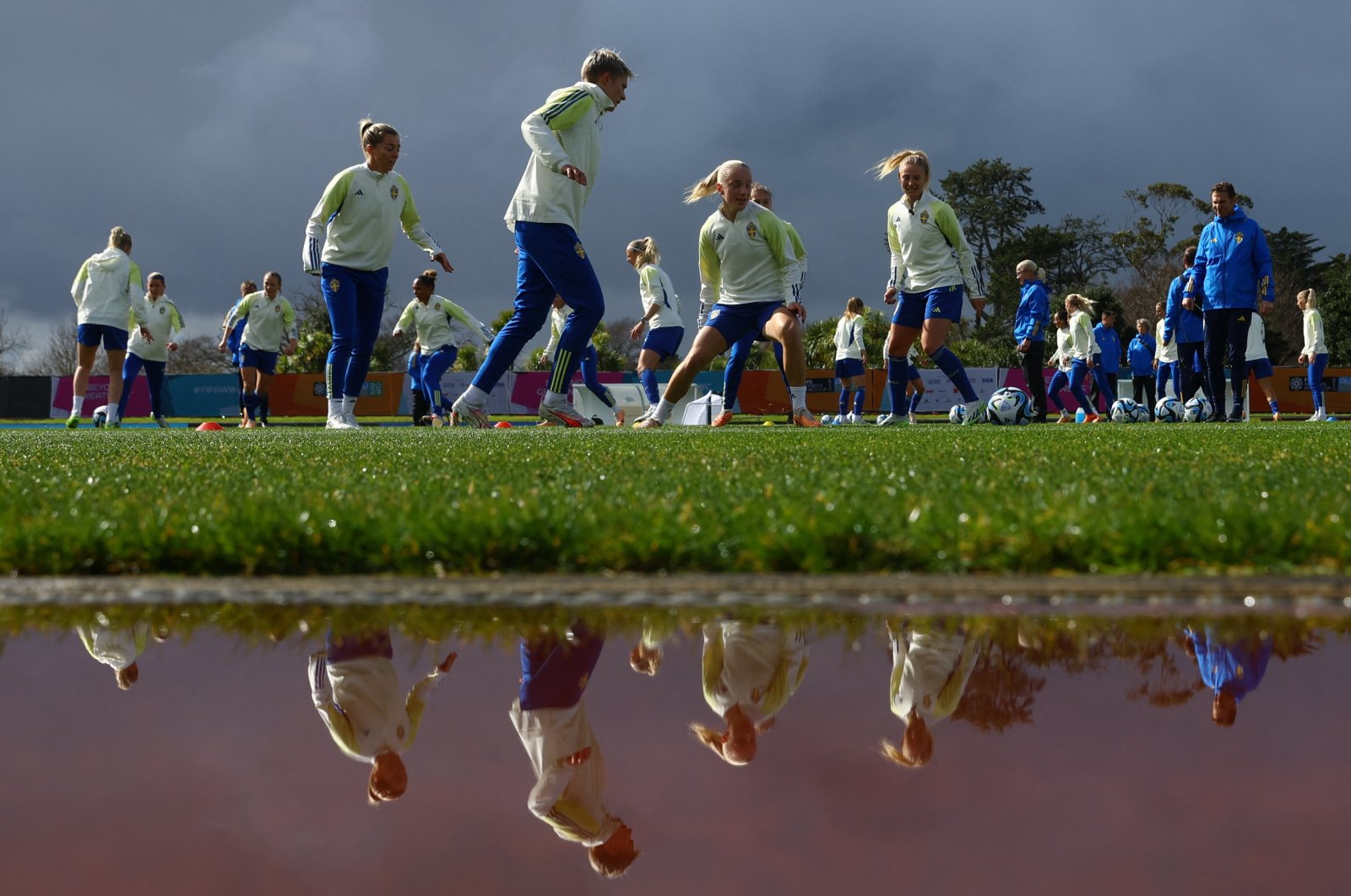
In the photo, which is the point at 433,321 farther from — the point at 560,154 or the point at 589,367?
the point at 560,154

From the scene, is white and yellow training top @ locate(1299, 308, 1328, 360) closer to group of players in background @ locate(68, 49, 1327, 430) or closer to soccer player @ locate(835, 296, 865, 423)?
group of players in background @ locate(68, 49, 1327, 430)

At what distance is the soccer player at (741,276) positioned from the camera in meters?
9.34

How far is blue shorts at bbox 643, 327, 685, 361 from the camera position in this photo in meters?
14.0

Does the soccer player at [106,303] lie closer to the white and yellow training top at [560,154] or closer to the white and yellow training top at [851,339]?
the white and yellow training top at [560,154]

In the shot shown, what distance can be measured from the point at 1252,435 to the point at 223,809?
6868 millimetres

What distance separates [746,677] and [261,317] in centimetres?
1668

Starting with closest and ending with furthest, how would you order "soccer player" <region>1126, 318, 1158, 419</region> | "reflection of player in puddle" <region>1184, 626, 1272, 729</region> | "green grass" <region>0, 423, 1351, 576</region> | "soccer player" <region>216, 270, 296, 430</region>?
1. "reflection of player in puddle" <region>1184, 626, 1272, 729</region>
2. "green grass" <region>0, 423, 1351, 576</region>
3. "soccer player" <region>216, 270, 296, 430</region>
4. "soccer player" <region>1126, 318, 1158, 419</region>

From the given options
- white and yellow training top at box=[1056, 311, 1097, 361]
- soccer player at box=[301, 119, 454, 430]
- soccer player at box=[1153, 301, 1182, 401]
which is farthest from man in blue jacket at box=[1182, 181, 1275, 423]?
soccer player at box=[1153, 301, 1182, 401]

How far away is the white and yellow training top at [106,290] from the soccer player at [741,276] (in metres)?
7.42

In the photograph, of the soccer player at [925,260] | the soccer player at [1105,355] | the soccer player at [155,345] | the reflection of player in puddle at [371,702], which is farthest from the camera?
the soccer player at [1105,355]

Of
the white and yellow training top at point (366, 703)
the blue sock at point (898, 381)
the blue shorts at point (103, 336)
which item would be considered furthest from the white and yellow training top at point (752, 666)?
the blue shorts at point (103, 336)

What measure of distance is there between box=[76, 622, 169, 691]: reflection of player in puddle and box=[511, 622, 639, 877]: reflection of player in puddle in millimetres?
499

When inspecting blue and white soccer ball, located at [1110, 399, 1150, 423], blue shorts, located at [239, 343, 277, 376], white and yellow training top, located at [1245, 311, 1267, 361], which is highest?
white and yellow training top, located at [1245, 311, 1267, 361]

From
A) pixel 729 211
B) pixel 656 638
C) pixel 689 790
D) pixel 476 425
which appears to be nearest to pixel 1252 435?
pixel 729 211
